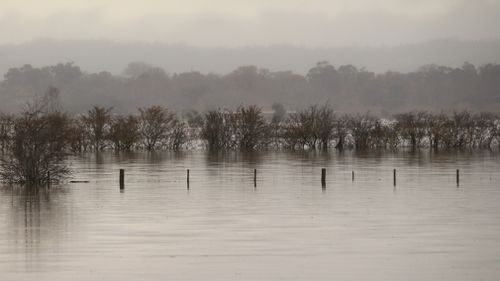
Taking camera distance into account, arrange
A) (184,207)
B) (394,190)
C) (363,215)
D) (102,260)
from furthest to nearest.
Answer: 1. (394,190)
2. (184,207)
3. (363,215)
4. (102,260)

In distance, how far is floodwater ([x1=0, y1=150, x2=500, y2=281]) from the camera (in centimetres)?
2144

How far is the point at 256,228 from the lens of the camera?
28.8m

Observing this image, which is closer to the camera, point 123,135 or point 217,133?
point 123,135

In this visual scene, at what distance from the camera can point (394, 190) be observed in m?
42.5

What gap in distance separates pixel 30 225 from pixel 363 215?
393 inches

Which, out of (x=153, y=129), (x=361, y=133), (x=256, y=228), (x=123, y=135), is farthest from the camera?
(x=153, y=129)

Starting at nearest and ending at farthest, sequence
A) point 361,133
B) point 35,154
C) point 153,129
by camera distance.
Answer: point 35,154 → point 361,133 → point 153,129

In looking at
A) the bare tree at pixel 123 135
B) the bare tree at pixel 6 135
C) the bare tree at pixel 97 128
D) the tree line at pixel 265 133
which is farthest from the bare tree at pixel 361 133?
the bare tree at pixel 6 135

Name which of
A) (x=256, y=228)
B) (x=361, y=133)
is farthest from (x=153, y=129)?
(x=256, y=228)

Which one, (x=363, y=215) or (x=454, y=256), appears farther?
(x=363, y=215)

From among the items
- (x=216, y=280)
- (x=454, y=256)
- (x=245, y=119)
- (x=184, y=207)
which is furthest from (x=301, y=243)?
(x=245, y=119)

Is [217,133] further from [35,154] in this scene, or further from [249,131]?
[35,154]

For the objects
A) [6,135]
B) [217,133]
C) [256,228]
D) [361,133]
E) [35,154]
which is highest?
[217,133]

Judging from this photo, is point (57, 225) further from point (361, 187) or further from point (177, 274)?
point (361, 187)
